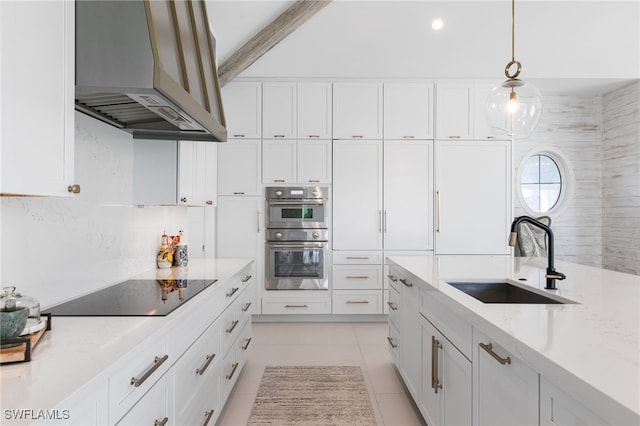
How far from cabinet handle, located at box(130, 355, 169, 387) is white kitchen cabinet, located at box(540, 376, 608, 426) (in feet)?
3.73

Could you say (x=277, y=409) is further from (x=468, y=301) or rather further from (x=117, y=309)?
(x=468, y=301)

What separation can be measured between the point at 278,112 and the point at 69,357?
12.0 ft

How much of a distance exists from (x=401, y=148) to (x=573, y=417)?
12.2ft

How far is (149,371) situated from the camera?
1.19 m

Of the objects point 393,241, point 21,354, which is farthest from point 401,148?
point 21,354

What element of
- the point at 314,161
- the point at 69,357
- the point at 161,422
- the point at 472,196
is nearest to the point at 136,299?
the point at 161,422

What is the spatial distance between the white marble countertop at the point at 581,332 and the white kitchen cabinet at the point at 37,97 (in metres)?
1.47

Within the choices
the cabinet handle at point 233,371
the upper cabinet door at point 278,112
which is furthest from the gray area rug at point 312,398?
the upper cabinet door at point 278,112

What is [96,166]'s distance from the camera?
2.00 m

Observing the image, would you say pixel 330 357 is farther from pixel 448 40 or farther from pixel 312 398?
pixel 448 40

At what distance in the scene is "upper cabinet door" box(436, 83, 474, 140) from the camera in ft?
14.2

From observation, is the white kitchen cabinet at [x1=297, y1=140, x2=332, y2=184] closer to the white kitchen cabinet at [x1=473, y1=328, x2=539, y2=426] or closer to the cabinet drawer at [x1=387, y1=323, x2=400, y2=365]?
the cabinet drawer at [x1=387, y1=323, x2=400, y2=365]

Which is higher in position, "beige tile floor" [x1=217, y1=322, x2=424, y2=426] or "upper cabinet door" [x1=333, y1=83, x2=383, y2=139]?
"upper cabinet door" [x1=333, y1=83, x2=383, y2=139]

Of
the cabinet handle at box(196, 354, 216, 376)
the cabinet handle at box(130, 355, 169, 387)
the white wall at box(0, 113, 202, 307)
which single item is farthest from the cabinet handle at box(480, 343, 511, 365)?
the white wall at box(0, 113, 202, 307)
